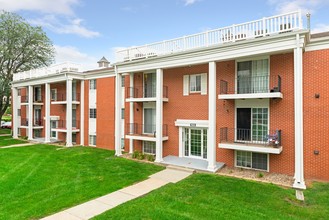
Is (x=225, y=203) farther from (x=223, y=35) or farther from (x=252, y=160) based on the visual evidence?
(x=223, y=35)

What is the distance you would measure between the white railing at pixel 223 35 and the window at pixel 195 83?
1.95 meters

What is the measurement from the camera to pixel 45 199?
7773 mm

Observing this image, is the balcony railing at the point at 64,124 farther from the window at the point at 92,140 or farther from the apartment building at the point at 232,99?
the apartment building at the point at 232,99

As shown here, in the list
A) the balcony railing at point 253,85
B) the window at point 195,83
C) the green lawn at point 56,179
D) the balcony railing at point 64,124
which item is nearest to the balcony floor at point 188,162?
the green lawn at point 56,179

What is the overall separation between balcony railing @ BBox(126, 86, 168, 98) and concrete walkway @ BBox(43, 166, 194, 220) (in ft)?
18.9

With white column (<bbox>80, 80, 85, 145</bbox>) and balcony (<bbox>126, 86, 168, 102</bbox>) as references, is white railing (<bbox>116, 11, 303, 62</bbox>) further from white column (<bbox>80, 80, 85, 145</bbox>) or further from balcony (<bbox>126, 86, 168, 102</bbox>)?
white column (<bbox>80, 80, 85, 145</bbox>)

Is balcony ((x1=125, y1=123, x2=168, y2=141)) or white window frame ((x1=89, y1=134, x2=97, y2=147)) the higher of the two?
balcony ((x1=125, y1=123, x2=168, y2=141))

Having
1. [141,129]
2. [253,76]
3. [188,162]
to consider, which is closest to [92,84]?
[141,129]

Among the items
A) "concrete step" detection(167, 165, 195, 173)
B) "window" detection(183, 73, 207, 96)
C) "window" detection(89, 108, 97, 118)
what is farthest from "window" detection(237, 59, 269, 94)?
"window" detection(89, 108, 97, 118)

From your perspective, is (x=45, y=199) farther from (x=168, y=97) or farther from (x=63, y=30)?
(x=63, y=30)

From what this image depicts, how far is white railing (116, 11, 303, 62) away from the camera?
9336 millimetres

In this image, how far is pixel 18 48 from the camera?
26391 millimetres

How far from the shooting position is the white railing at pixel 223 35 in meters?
9.34

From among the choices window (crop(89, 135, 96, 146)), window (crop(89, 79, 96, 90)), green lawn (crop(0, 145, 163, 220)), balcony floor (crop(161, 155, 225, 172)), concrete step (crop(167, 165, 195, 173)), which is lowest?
green lawn (crop(0, 145, 163, 220))
